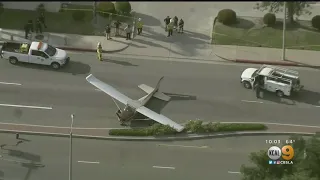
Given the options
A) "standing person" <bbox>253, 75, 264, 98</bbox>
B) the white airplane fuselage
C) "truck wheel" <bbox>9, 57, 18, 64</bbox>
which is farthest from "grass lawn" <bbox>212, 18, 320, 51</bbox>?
"truck wheel" <bbox>9, 57, 18, 64</bbox>

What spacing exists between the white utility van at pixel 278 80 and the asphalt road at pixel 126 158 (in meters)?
4.05

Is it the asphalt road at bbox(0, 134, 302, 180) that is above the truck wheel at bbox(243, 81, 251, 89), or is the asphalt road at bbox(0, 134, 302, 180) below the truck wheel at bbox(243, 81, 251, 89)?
below

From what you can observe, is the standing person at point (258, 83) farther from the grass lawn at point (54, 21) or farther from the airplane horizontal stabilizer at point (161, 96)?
the grass lawn at point (54, 21)

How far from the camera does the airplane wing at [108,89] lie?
124ft

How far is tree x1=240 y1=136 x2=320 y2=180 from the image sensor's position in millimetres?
26234

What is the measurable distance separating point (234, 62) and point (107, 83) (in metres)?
9.17

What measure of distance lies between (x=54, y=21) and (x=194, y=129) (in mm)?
16796

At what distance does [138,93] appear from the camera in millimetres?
39812

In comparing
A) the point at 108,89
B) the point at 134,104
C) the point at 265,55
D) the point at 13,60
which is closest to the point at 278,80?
the point at 265,55

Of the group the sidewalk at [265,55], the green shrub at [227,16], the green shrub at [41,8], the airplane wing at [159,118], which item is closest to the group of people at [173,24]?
the sidewalk at [265,55]

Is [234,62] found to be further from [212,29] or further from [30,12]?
[30,12]

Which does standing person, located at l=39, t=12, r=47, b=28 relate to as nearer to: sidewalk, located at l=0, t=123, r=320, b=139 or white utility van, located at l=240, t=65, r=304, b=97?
sidewalk, located at l=0, t=123, r=320, b=139

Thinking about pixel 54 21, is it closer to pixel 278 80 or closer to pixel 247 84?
pixel 247 84

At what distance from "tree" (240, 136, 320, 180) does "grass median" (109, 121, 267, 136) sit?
7665mm
